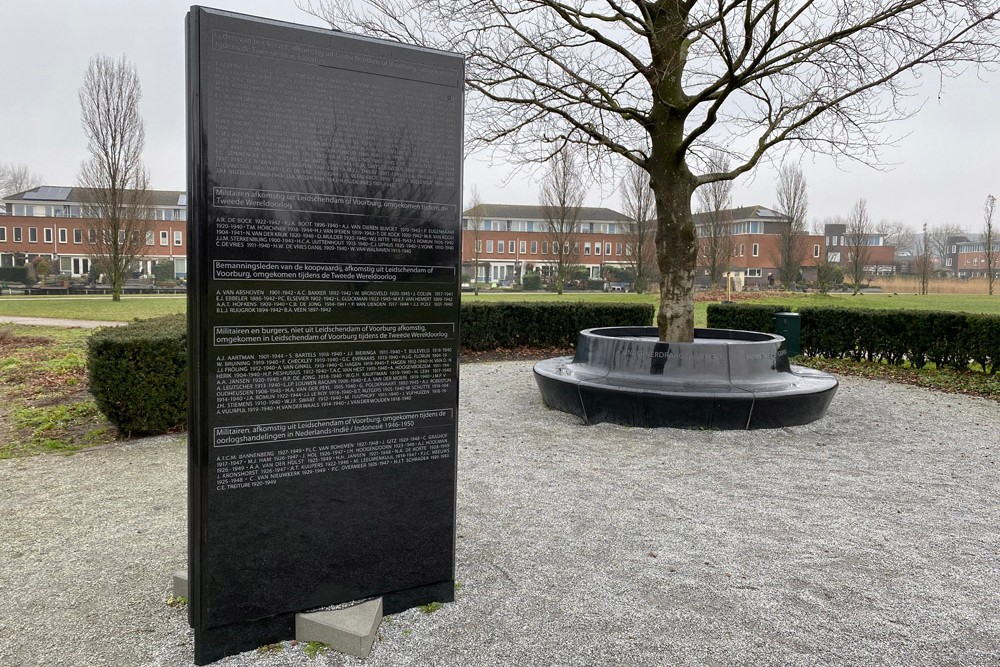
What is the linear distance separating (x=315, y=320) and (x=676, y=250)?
6869 mm

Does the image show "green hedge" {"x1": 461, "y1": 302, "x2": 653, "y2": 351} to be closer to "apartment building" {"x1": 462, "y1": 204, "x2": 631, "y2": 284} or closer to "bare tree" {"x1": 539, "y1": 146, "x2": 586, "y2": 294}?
"bare tree" {"x1": 539, "y1": 146, "x2": 586, "y2": 294}

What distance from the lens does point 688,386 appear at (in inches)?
306

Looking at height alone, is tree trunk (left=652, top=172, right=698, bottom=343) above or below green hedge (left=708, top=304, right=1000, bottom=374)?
above

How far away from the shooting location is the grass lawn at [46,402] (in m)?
7.13

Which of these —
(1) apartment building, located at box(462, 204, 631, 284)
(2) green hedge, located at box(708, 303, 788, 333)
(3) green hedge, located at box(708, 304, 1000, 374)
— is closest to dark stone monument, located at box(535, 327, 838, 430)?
(3) green hedge, located at box(708, 304, 1000, 374)

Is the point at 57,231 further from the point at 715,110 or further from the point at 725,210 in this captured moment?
the point at 715,110

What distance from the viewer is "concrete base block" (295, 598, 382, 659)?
2977 mm

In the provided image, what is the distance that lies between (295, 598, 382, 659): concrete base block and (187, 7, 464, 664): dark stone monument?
66 millimetres

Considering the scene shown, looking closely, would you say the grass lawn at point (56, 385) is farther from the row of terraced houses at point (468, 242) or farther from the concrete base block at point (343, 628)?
the row of terraced houses at point (468, 242)

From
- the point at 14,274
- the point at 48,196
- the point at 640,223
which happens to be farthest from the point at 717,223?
the point at 48,196

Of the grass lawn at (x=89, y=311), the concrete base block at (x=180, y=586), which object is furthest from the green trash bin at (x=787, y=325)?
the grass lawn at (x=89, y=311)

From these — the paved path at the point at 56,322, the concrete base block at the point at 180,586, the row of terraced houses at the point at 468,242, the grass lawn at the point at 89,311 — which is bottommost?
the concrete base block at the point at 180,586

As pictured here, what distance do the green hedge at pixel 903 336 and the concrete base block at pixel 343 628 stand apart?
12.8 metres

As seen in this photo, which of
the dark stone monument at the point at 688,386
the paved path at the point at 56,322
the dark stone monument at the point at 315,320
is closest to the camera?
the dark stone monument at the point at 315,320
